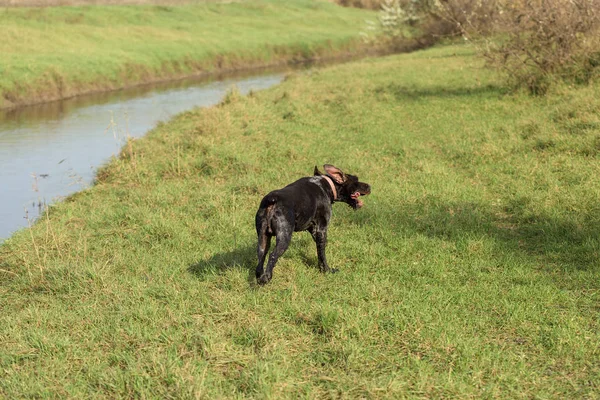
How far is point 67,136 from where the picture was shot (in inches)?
769

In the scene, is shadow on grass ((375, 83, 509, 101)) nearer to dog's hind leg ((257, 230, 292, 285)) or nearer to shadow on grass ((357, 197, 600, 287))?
shadow on grass ((357, 197, 600, 287))

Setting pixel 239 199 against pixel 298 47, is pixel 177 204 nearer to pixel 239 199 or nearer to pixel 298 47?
pixel 239 199

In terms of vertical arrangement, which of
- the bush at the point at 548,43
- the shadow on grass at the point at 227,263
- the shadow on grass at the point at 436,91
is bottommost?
the shadow on grass at the point at 227,263

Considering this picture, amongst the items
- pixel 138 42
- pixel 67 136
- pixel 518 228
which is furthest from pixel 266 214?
pixel 138 42

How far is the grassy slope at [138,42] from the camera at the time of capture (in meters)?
28.2

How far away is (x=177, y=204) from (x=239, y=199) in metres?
1.15

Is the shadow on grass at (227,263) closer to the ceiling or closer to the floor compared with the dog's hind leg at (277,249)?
closer to the floor

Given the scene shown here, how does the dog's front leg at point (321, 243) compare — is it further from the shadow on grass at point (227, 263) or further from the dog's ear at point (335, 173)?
the shadow on grass at point (227, 263)

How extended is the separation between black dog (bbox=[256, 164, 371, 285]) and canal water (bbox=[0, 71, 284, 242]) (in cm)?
333

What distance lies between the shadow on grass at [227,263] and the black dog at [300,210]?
2.42 ft

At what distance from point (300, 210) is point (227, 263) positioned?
1.48 m

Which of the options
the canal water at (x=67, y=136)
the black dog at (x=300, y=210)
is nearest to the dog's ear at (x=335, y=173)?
the black dog at (x=300, y=210)

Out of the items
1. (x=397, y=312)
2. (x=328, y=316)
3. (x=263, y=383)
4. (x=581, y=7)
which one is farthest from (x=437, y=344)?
(x=581, y=7)

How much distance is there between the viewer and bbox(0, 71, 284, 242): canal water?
43.4ft
